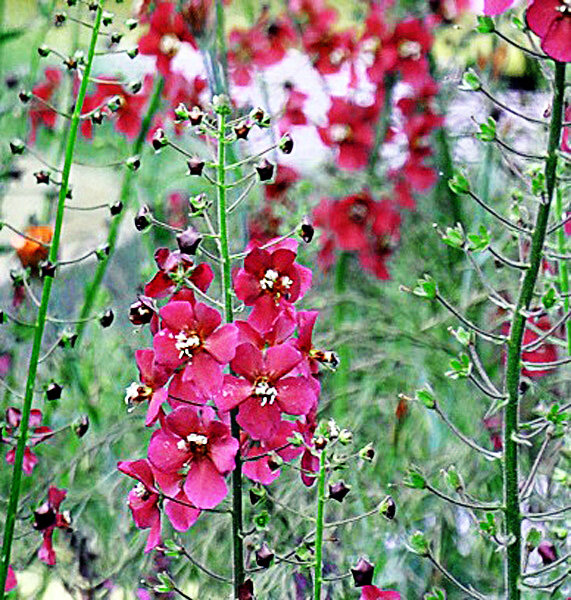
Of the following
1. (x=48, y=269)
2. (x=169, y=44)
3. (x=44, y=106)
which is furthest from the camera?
(x=44, y=106)

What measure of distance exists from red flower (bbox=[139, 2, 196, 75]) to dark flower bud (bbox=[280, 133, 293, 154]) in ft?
1.86

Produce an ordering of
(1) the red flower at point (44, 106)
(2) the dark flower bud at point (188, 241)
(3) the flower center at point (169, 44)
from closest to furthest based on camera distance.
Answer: (2) the dark flower bud at point (188, 241) < (3) the flower center at point (169, 44) < (1) the red flower at point (44, 106)

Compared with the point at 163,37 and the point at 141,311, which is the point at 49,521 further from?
the point at 163,37

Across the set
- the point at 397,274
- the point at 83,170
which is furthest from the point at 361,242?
the point at 83,170

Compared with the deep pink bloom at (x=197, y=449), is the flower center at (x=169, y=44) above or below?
above

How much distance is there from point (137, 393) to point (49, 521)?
117 mm

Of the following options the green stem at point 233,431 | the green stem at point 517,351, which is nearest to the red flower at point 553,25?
the green stem at point 517,351

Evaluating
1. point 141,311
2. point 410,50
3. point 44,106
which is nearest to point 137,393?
point 141,311

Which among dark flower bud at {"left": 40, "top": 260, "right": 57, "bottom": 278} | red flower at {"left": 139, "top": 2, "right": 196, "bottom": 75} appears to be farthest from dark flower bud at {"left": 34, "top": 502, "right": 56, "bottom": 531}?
red flower at {"left": 139, "top": 2, "right": 196, "bottom": 75}

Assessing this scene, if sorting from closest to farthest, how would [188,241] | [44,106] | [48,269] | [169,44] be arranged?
1. [188,241]
2. [48,269]
3. [169,44]
4. [44,106]

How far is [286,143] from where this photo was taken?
47cm

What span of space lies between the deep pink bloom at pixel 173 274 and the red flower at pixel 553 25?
0.15 meters

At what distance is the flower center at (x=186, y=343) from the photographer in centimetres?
44

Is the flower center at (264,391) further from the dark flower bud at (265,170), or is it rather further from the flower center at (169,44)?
the flower center at (169,44)
